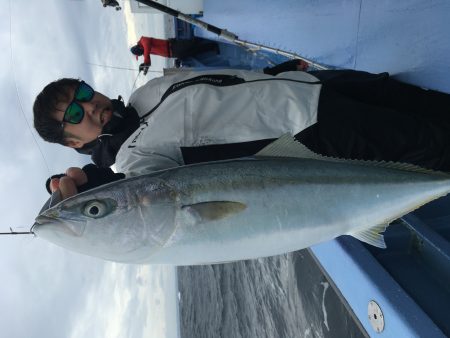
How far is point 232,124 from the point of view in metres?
2.38

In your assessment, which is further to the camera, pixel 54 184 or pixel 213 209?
pixel 54 184

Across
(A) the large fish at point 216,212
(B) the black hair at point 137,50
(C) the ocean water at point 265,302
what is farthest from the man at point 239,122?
(B) the black hair at point 137,50

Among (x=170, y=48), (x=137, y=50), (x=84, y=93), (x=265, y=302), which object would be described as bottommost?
(x=265, y=302)

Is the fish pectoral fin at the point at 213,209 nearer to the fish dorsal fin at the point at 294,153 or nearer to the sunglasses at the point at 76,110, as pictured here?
the fish dorsal fin at the point at 294,153

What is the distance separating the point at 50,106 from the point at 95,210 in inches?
51.4

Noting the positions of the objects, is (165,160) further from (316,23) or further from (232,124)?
(316,23)

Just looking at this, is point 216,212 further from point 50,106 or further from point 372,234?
point 50,106

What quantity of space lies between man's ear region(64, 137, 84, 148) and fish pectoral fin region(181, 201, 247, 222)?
1.43 metres

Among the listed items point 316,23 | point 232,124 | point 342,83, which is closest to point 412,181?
point 232,124

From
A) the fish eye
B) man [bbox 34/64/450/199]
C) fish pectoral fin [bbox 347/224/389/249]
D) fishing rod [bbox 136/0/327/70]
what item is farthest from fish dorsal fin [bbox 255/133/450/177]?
fishing rod [bbox 136/0/327/70]

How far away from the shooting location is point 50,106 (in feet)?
8.77

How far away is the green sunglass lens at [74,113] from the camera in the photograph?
2.66 m

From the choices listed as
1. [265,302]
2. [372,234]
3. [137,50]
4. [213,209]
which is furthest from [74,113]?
[265,302]

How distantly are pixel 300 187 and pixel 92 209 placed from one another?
922 millimetres
